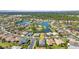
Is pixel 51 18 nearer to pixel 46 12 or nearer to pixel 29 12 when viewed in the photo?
pixel 46 12

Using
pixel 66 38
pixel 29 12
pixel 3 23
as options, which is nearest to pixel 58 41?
pixel 66 38

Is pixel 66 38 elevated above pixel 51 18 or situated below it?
below

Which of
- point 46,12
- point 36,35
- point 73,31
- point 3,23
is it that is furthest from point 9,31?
point 73,31
